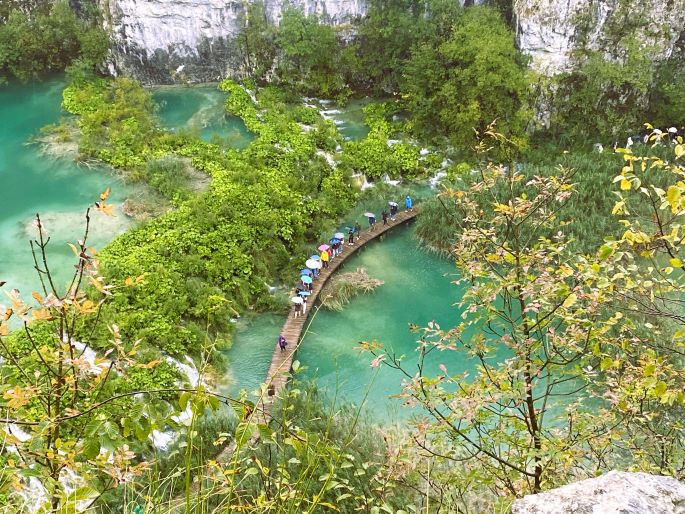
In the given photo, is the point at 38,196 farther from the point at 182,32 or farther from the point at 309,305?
the point at 182,32

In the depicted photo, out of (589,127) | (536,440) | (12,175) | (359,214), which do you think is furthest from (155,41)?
(536,440)

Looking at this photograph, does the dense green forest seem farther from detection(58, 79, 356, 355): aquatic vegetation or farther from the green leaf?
the green leaf

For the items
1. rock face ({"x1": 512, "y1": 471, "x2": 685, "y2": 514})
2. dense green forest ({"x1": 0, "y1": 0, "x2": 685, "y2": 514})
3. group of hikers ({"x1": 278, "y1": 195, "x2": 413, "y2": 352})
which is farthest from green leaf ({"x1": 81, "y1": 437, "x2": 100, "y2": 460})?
group of hikers ({"x1": 278, "y1": 195, "x2": 413, "y2": 352})

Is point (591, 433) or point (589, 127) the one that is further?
point (589, 127)

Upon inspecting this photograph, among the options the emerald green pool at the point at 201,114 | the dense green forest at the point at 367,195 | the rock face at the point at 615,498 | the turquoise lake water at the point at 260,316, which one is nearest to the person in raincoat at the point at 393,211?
the turquoise lake water at the point at 260,316

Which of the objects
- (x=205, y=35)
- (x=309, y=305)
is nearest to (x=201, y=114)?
(x=205, y=35)

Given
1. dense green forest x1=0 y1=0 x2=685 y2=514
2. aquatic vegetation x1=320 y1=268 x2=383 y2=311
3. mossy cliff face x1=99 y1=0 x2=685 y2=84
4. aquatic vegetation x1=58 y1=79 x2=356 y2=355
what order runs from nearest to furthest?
dense green forest x1=0 y1=0 x2=685 y2=514 → aquatic vegetation x1=58 y1=79 x2=356 y2=355 → aquatic vegetation x1=320 y1=268 x2=383 y2=311 → mossy cliff face x1=99 y1=0 x2=685 y2=84

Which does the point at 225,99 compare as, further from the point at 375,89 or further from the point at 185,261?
the point at 185,261
